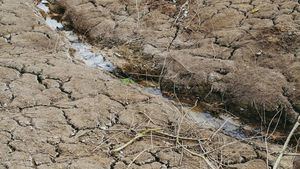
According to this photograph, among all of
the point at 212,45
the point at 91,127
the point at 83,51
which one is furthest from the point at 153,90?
the point at 91,127

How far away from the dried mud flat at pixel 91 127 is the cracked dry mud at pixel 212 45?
41 cm

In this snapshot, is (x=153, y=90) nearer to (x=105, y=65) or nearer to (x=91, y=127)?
(x=105, y=65)

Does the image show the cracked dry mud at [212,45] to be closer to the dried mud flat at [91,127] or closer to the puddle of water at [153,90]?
the puddle of water at [153,90]

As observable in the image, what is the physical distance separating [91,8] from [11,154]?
2784 mm

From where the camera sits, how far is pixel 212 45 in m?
4.69

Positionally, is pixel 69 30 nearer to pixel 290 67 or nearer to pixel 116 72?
pixel 116 72

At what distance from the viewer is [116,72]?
15.4 ft

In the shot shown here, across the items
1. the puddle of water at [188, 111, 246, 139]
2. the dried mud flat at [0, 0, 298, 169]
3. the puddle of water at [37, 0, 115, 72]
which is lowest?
the puddle of water at [37, 0, 115, 72]

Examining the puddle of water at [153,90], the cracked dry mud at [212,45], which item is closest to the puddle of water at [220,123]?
the cracked dry mud at [212,45]

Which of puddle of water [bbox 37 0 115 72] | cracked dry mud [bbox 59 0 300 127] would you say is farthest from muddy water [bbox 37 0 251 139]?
cracked dry mud [bbox 59 0 300 127]

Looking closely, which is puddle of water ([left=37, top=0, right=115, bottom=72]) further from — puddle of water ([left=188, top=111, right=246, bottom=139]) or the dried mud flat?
puddle of water ([left=188, top=111, right=246, bottom=139])

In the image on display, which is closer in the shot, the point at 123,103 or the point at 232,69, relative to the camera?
the point at 123,103

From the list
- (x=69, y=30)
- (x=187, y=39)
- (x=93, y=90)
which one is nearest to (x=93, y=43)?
(x=69, y=30)

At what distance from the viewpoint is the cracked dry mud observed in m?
4.14
